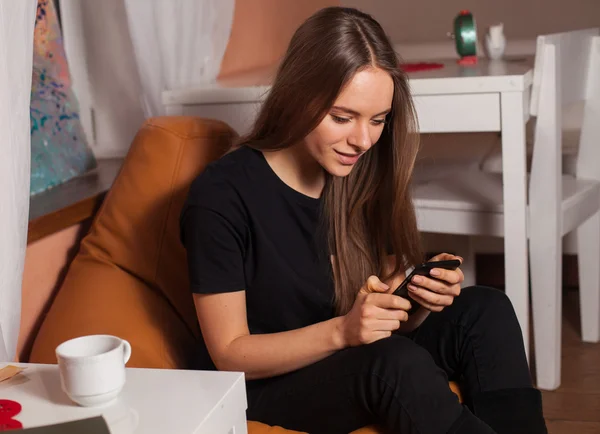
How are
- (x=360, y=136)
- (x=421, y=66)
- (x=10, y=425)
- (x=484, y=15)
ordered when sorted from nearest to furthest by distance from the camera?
1. (x=10, y=425)
2. (x=360, y=136)
3. (x=421, y=66)
4. (x=484, y=15)

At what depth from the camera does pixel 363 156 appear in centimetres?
148

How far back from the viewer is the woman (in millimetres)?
1233

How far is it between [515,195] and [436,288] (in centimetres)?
63

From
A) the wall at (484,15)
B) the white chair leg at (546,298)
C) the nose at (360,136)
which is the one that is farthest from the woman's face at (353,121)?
the wall at (484,15)

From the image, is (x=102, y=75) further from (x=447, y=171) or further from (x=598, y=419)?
(x=598, y=419)

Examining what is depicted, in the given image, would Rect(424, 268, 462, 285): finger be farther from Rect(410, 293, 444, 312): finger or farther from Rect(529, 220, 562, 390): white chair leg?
Rect(529, 220, 562, 390): white chair leg

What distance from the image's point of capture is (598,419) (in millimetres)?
1913

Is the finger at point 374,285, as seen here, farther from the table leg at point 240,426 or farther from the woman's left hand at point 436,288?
the table leg at point 240,426

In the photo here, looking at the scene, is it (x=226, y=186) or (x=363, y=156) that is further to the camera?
(x=363, y=156)

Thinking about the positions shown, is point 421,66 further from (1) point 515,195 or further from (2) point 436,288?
(2) point 436,288

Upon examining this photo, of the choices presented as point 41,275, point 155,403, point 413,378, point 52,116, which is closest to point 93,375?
point 155,403

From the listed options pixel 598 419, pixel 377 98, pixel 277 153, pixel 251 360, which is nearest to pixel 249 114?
pixel 277 153

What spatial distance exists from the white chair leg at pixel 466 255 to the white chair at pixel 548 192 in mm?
288

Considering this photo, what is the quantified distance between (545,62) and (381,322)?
0.95 metres
